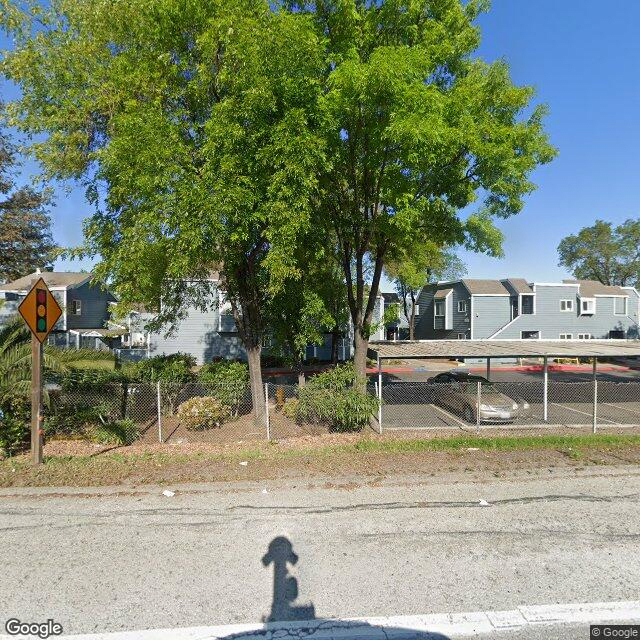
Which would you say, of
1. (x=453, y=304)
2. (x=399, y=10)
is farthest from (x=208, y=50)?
(x=453, y=304)

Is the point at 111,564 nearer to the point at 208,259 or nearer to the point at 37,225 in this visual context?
the point at 208,259

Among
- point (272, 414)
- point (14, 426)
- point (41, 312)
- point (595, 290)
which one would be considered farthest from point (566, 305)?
point (14, 426)

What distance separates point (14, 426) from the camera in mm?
8344

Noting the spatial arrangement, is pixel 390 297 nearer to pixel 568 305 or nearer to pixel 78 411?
pixel 568 305

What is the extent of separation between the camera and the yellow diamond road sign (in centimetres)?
740

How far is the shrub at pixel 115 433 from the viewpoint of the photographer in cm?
944

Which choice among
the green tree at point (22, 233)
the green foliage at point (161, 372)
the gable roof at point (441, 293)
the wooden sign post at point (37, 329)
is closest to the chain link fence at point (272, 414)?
the wooden sign post at point (37, 329)

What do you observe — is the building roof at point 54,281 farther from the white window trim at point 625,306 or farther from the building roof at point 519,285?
the white window trim at point 625,306

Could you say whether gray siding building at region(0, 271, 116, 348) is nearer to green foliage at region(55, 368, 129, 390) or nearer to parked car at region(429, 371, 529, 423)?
green foliage at region(55, 368, 129, 390)

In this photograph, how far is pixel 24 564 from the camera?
413 centimetres

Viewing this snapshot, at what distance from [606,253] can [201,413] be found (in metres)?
64.3

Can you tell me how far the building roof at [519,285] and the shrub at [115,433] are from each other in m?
33.1

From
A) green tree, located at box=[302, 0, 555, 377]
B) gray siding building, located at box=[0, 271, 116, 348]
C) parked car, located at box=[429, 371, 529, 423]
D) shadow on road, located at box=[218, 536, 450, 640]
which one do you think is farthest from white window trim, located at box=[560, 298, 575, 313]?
shadow on road, located at box=[218, 536, 450, 640]

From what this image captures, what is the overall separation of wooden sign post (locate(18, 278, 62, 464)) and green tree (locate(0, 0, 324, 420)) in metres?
1.65
